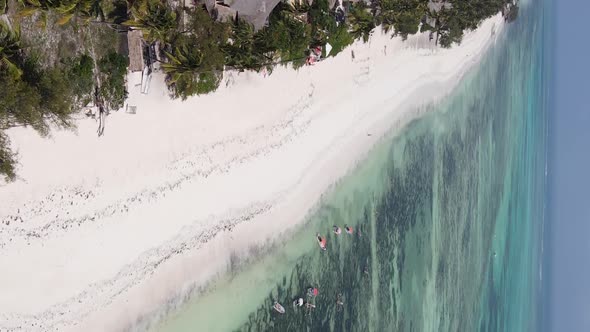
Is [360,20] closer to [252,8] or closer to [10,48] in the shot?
[252,8]

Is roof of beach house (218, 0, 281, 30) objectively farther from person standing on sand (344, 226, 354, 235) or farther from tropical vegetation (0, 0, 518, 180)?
person standing on sand (344, 226, 354, 235)

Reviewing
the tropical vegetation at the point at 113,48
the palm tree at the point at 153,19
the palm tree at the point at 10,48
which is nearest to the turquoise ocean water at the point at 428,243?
the tropical vegetation at the point at 113,48

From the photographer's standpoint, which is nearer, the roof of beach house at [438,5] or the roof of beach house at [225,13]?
the roof of beach house at [225,13]

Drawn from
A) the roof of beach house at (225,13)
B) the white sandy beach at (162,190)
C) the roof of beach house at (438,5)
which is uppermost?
the roof of beach house at (438,5)

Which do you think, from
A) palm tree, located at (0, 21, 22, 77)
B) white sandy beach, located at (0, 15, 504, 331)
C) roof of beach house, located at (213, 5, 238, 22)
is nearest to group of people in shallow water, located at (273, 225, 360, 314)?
white sandy beach, located at (0, 15, 504, 331)

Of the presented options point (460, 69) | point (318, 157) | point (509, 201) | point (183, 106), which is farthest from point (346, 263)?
point (509, 201)

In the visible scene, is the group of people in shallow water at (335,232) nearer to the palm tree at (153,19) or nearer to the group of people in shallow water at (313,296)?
the group of people in shallow water at (313,296)
